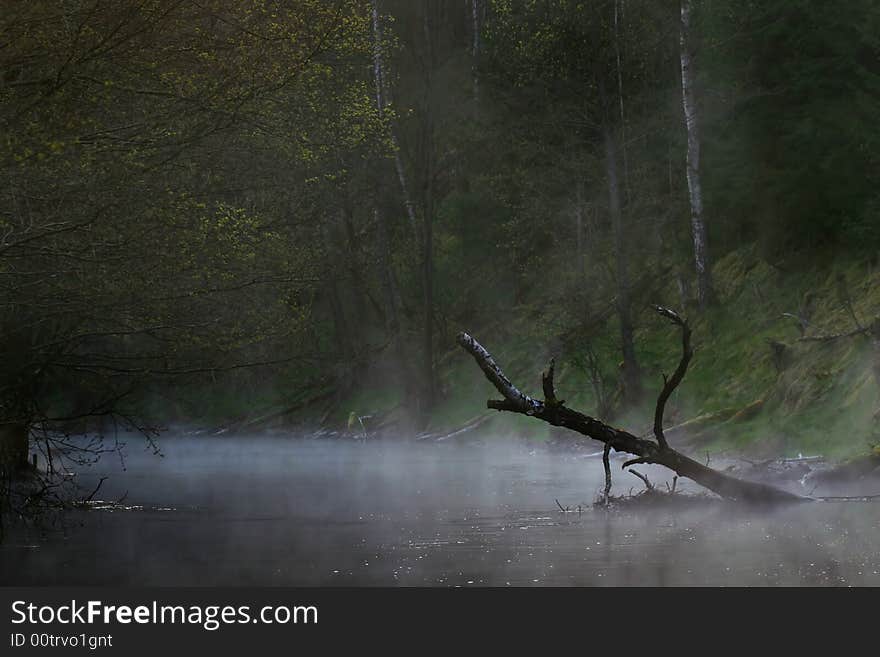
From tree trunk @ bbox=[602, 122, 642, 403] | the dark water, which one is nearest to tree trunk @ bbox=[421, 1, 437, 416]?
tree trunk @ bbox=[602, 122, 642, 403]

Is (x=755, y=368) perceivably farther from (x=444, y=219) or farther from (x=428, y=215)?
(x=444, y=219)

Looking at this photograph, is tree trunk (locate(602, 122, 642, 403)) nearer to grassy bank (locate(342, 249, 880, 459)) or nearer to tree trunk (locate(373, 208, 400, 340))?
grassy bank (locate(342, 249, 880, 459))

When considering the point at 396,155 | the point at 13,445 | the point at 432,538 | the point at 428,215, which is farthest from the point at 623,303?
the point at 13,445

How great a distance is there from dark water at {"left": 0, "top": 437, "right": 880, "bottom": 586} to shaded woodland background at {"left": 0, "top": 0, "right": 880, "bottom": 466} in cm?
202

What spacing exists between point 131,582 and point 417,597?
3.22 meters

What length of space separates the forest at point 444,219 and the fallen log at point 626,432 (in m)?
0.13

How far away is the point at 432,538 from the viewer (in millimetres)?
18109

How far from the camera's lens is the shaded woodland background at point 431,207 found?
680 inches

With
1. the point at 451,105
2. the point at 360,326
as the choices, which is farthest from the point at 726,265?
the point at 360,326

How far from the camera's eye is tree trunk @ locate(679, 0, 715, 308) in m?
35.8

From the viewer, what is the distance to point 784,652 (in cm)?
1072

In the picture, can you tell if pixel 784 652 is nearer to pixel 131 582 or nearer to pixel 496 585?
pixel 496 585

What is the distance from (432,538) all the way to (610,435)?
2.70 meters

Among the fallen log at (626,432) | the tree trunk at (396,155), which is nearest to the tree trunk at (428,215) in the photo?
the tree trunk at (396,155)
